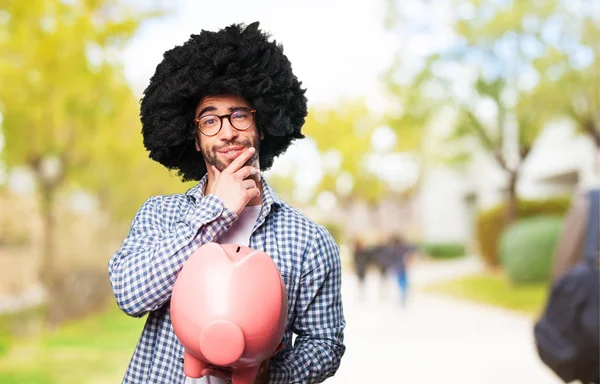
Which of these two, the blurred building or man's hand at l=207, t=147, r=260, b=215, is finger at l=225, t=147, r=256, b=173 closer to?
man's hand at l=207, t=147, r=260, b=215

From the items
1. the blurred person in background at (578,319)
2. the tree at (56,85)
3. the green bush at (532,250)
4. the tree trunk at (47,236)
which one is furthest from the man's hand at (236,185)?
the green bush at (532,250)

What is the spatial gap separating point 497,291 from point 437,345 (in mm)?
4602

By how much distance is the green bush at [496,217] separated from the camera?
480 inches

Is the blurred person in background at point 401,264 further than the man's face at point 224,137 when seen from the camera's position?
Yes

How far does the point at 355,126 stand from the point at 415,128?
305 inches

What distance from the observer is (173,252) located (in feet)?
3.93

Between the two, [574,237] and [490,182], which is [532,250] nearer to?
[490,182]

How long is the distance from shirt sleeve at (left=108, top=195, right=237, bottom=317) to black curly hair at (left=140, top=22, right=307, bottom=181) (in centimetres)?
20

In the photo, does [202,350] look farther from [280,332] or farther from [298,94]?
[298,94]

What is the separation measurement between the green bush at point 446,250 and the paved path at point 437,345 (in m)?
8.95

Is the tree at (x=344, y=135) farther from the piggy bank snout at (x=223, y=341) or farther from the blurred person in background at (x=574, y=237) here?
the piggy bank snout at (x=223, y=341)

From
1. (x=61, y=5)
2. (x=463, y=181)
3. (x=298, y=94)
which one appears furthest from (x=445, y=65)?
(x=298, y=94)

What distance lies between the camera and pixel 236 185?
124 centimetres

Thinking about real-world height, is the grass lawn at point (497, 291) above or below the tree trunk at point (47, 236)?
below
